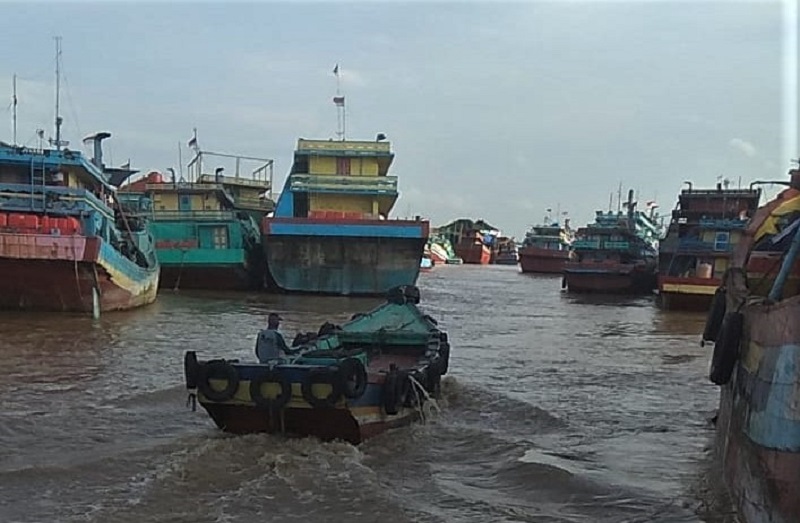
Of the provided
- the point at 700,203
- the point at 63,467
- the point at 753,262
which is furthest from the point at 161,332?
the point at 700,203

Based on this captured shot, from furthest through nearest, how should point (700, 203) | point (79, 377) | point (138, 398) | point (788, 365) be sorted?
point (700, 203) → point (79, 377) → point (138, 398) → point (788, 365)

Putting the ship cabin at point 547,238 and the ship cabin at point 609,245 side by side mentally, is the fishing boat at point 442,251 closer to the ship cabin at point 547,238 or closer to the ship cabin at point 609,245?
the ship cabin at point 547,238

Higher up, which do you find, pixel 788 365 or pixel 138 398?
pixel 788 365

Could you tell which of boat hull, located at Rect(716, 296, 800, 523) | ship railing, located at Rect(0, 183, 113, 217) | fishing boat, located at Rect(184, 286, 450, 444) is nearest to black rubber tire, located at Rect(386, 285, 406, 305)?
fishing boat, located at Rect(184, 286, 450, 444)

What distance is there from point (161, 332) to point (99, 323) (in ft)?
6.69

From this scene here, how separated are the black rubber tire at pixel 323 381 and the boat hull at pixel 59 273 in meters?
14.2

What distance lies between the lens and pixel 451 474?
9414 millimetres

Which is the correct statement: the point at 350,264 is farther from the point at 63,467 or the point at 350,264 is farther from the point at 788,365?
the point at 788,365

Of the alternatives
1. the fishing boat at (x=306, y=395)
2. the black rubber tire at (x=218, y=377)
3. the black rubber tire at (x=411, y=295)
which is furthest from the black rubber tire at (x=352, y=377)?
the black rubber tire at (x=411, y=295)

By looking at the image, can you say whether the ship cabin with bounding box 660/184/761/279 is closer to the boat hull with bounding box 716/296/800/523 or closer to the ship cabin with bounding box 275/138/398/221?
the ship cabin with bounding box 275/138/398/221

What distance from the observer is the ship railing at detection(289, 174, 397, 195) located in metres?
34.4

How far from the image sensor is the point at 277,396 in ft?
30.5

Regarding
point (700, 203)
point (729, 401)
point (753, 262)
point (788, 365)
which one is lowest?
point (729, 401)

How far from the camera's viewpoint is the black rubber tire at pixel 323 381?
30.1 ft
